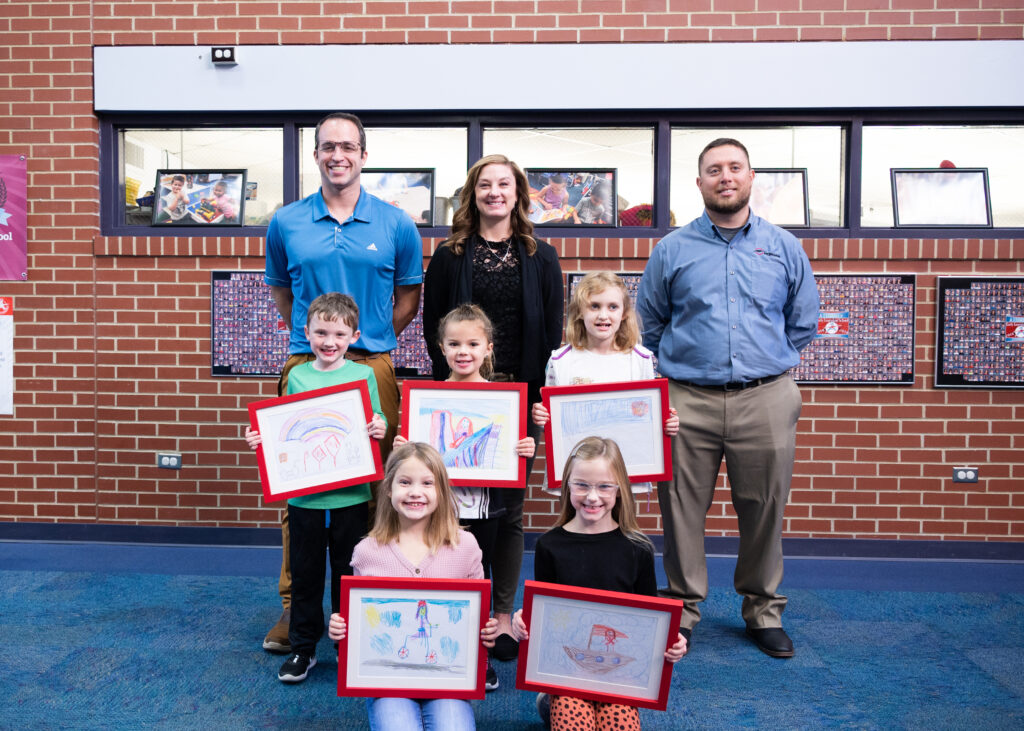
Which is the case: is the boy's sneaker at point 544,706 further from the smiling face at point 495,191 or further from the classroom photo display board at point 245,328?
the classroom photo display board at point 245,328

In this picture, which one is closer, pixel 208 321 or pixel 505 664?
pixel 505 664

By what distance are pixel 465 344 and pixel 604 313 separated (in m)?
0.56

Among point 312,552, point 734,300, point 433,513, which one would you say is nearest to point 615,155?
point 734,300

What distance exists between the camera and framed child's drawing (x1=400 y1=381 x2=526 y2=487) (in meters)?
2.58

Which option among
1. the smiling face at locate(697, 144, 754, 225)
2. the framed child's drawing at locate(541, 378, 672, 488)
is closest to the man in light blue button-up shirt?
the smiling face at locate(697, 144, 754, 225)

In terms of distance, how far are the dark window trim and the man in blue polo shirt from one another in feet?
4.23

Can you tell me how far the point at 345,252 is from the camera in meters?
2.92

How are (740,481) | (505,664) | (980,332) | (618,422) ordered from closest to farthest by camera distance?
(618,422) → (505,664) → (740,481) → (980,332)

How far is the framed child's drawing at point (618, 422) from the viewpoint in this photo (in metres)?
2.66

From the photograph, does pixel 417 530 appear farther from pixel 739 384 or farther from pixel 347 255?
pixel 739 384

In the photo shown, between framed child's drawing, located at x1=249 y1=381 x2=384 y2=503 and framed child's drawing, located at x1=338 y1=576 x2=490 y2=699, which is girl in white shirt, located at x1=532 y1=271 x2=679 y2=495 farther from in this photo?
framed child's drawing, located at x1=338 y1=576 x2=490 y2=699

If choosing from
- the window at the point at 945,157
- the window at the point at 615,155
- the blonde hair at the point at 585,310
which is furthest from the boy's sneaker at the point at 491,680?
the window at the point at 945,157

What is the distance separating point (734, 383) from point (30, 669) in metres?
3.01

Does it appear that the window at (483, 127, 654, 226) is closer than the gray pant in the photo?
No
